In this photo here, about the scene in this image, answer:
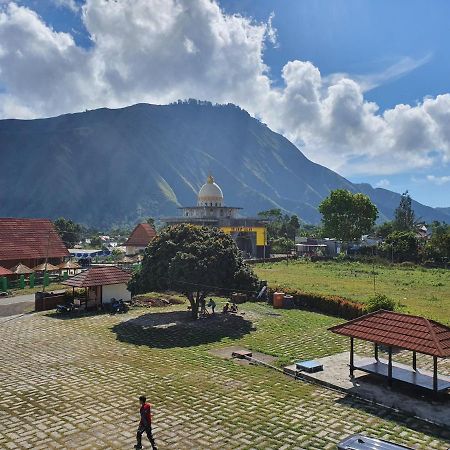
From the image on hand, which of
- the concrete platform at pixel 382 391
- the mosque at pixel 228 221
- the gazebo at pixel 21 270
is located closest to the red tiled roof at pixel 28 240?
the gazebo at pixel 21 270

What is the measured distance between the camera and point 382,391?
16.9 meters

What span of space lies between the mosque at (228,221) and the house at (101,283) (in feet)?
151

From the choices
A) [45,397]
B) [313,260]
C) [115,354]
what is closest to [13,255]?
[115,354]

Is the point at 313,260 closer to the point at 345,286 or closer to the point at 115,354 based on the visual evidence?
the point at 345,286

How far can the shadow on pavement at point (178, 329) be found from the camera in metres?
24.0

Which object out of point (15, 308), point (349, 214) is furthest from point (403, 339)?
point (349, 214)

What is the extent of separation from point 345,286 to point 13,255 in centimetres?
3290

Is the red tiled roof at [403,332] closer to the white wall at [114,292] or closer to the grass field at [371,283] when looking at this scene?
the grass field at [371,283]

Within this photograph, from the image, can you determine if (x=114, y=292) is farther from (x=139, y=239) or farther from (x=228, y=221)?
(x=228, y=221)

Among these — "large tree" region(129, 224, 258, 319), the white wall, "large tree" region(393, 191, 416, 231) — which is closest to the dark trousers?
"large tree" region(129, 224, 258, 319)

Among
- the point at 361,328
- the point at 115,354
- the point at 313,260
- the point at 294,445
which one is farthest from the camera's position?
the point at 313,260

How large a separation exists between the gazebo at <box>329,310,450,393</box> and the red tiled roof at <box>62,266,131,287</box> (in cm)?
1837

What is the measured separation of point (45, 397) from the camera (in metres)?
16.1

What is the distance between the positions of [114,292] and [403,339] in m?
21.9
